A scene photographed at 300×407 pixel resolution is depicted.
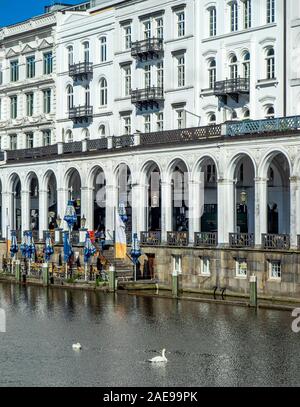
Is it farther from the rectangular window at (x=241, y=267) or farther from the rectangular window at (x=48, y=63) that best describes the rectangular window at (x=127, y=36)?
the rectangular window at (x=241, y=267)

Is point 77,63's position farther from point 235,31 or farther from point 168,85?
point 235,31

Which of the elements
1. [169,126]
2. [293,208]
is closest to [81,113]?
[169,126]

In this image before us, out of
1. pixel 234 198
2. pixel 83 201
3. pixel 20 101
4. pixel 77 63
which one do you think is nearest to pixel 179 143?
pixel 234 198

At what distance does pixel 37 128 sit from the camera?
101 m

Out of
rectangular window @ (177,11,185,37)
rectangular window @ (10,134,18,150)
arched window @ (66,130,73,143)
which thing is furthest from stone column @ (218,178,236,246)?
rectangular window @ (10,134,18,150)

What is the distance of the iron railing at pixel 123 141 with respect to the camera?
3267 inches

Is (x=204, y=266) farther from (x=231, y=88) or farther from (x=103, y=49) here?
(x=103, y=49)

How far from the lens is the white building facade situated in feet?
241

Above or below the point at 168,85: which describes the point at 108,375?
below

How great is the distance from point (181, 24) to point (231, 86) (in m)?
8.07

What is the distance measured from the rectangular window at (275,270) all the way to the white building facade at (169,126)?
0.14m

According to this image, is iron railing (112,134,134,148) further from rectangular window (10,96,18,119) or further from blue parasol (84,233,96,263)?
rectangular window (10,96,18,119)
